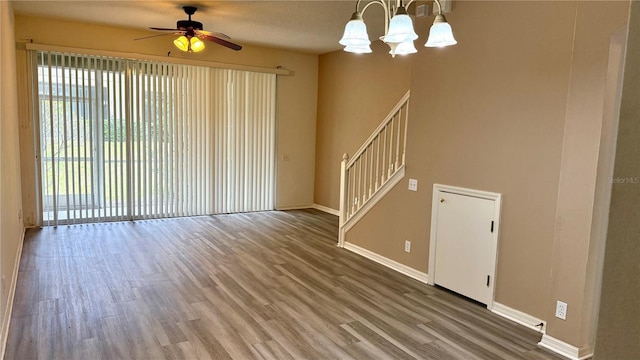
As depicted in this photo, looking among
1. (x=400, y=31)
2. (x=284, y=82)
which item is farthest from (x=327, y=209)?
(x=400, y=31)

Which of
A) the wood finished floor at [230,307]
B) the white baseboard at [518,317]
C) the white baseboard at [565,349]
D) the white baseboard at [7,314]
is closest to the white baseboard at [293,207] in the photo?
the wood finished floor at [230,307]

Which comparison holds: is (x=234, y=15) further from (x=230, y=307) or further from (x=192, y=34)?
(x=230, y=307)

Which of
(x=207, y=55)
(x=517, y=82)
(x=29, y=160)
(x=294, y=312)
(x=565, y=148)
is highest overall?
(x=207, y=55)

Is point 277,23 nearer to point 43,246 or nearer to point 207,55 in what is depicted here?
point 207,55

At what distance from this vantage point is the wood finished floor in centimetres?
305

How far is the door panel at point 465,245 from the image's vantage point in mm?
3932

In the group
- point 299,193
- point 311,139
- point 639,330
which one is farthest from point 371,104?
point 639,330

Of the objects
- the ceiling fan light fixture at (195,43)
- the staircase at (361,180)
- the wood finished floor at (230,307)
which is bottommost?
the wood finished floor at (230,307)

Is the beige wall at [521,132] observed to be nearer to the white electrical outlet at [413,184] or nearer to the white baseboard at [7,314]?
the white electrical outlet at [413,184]

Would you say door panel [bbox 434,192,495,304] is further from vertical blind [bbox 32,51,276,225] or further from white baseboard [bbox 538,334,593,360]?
vertical blind [bbox 32,51,276,225]

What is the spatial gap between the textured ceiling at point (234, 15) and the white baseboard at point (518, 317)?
141 inches

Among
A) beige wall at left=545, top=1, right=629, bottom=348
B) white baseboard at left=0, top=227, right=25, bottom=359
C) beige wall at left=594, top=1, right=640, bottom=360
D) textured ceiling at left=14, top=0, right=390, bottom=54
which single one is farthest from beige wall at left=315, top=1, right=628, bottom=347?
white baseboard at left=0, top=227, right=25, bottom=359

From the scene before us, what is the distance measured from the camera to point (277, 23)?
5.93 m

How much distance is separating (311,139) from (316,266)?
13.5ft
